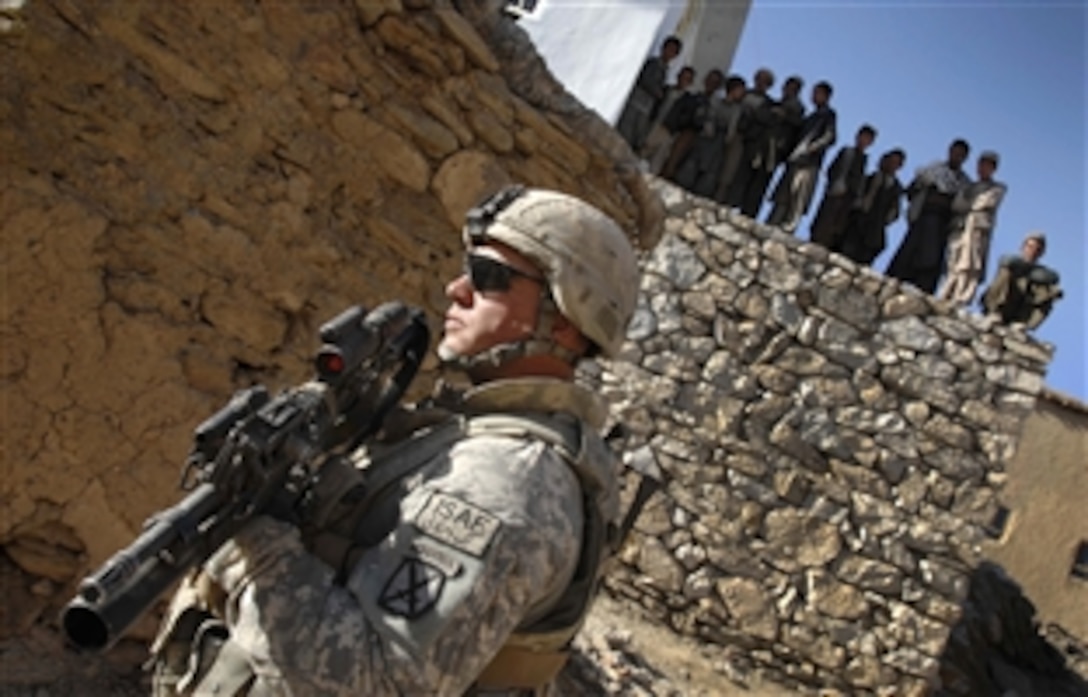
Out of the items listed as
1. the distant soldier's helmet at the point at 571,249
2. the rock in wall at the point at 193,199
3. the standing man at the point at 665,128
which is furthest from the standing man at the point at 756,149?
the distant soldier's helmet at the point at 571,249

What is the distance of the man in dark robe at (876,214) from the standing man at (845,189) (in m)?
0.10

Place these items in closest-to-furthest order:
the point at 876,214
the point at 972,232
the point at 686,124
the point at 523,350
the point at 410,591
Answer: the point at 410,591 → the point at 523,350 → the point at 972,232 → the point at 876,214 → the point at 686,124

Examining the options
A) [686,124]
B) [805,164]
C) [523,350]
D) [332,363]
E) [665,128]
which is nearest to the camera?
[332,363]

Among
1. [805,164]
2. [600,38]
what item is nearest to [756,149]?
[805,164]

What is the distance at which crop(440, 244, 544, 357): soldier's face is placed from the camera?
→ 1.84m

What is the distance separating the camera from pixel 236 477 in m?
1.43

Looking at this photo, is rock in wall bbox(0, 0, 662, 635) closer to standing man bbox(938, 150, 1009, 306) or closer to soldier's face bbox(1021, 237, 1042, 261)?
standing man bbox(938, 150, 1009, 306)

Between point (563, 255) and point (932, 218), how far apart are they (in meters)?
7.61

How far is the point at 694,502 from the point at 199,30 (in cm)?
577

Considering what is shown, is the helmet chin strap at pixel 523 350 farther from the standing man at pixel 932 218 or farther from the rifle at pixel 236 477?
the standing man at pixel 932 218

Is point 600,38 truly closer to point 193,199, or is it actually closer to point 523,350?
point 193,199

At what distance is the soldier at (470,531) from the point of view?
4.60 feet

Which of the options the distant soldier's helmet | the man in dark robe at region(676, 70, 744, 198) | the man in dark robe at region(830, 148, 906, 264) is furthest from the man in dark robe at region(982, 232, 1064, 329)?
the distant soldier's helmet

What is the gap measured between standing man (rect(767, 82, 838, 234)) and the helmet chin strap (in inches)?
279
